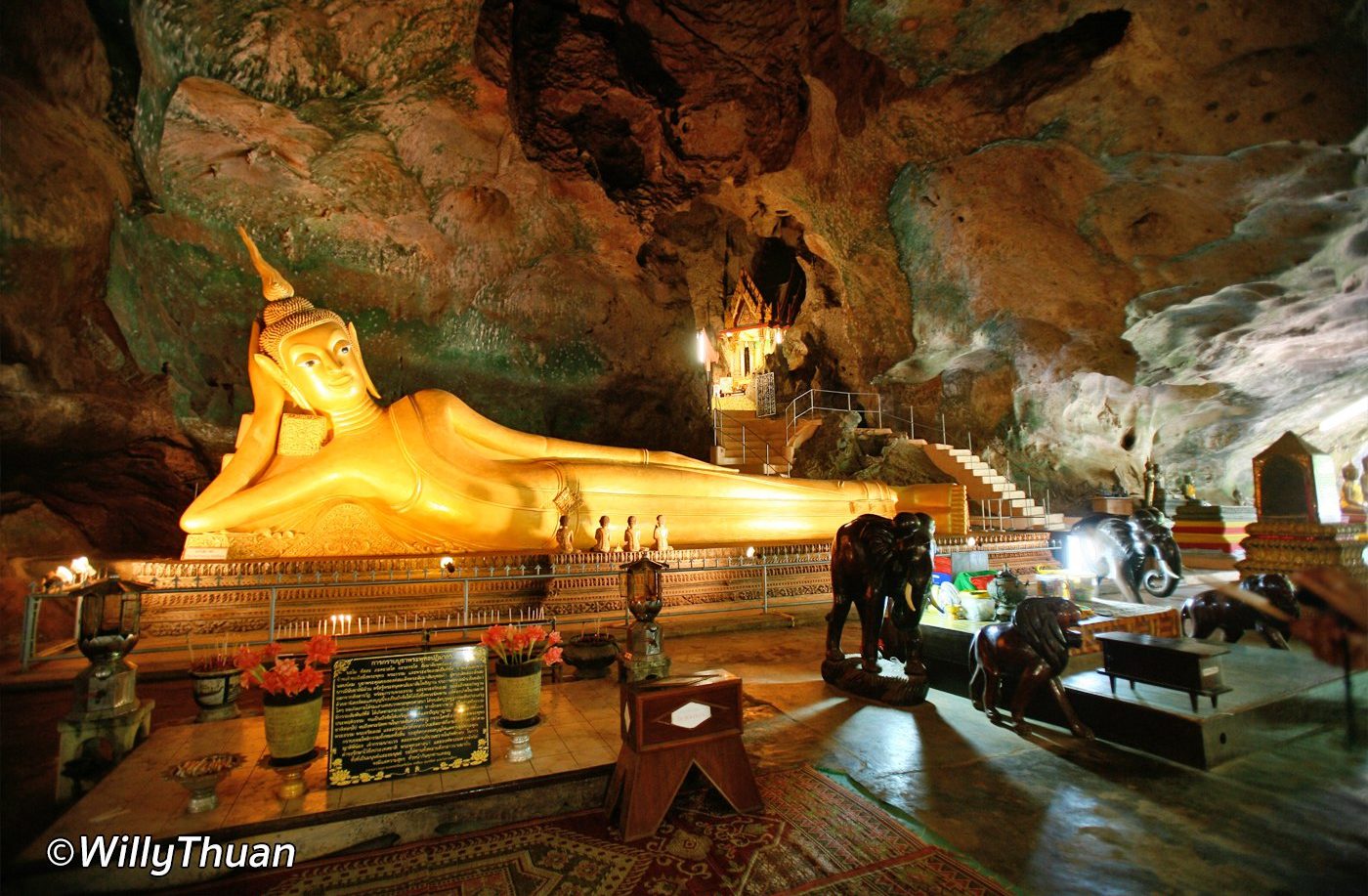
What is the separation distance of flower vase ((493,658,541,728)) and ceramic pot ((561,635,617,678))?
124cm

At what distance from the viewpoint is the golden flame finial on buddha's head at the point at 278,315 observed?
6.02 m

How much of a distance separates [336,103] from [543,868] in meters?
8.98

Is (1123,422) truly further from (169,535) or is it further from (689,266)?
(169,535)

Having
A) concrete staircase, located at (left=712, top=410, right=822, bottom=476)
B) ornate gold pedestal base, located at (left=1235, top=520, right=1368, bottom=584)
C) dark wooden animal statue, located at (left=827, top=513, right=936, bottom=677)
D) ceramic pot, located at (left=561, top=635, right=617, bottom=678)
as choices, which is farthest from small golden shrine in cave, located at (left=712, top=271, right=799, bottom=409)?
ceramic pot, located at (left=561, top=635, right=617, bottom=678)

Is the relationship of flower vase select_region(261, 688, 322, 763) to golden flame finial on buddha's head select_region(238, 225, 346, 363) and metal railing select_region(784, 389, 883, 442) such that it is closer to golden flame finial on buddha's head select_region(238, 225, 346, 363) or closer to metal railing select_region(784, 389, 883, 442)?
golden flame finial on buddha's head select_region(238, 225, 346, 363)

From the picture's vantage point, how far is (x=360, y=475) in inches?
240

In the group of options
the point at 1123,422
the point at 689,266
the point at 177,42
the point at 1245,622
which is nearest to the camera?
the point at 1245,622

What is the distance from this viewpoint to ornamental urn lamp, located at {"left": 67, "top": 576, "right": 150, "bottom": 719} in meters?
2.67

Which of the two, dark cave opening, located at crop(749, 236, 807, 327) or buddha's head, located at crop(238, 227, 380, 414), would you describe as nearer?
buddha's head, located at crop(238, 227, 380, 414)

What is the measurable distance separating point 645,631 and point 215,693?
248 cm

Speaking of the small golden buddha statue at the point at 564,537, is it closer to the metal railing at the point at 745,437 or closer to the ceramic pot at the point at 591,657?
the ceramic pot at the point at 591,657

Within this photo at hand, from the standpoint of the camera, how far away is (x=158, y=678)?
427 cm

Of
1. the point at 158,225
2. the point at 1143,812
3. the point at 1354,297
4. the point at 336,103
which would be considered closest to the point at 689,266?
the point at 336,103

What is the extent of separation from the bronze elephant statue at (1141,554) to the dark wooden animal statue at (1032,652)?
2880 millimetres
